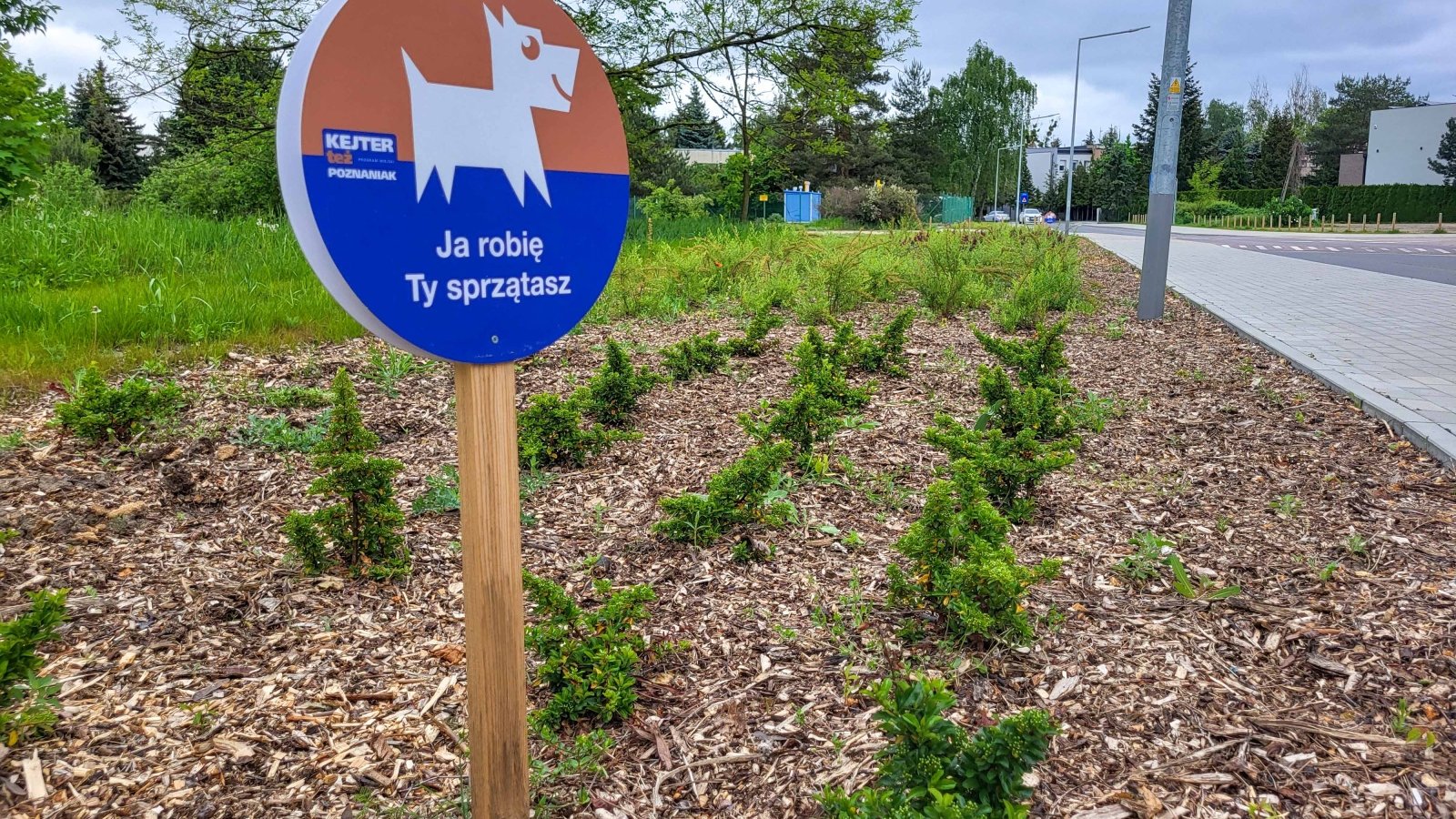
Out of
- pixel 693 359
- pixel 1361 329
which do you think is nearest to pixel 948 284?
pixel 693 359

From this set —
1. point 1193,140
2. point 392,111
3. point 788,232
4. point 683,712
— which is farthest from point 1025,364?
point 1193,140

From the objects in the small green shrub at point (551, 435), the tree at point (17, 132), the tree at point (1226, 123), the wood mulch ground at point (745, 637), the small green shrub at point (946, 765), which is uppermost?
the tree at point (1226, 123)

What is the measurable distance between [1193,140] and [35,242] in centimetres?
7328

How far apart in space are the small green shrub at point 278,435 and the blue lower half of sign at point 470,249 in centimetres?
277

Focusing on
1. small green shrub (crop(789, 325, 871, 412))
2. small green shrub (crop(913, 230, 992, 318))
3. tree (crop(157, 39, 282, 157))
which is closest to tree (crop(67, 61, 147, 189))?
tree (crop(157, 39, 282, 157))

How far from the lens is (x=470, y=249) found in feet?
5.18

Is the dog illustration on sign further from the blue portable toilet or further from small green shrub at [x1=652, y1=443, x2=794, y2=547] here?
the blue portable toilet

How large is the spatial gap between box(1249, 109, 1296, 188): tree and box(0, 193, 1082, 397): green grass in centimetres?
6603

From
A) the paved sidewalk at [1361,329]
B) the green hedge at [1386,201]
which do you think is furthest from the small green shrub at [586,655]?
the green hedge at [1386,201]

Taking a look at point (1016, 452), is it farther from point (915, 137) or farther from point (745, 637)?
point (915, 137)

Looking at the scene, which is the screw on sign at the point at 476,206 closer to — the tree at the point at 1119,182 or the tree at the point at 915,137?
the tree at the point at 915,137

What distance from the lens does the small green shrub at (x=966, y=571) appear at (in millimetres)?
2602

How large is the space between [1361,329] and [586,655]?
865 cm

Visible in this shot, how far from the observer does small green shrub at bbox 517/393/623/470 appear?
4086 millimetres
